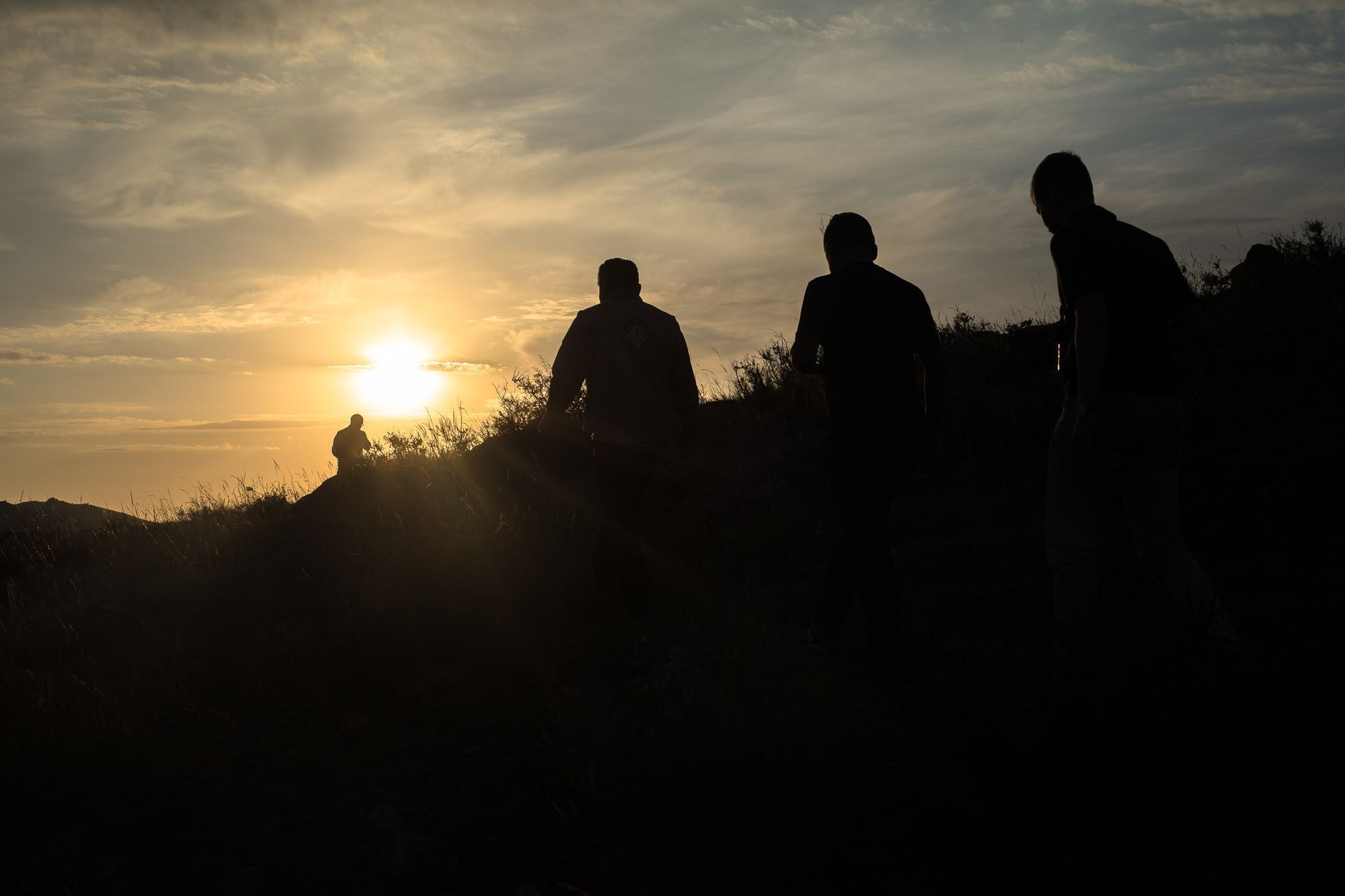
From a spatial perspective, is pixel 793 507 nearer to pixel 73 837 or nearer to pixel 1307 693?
pixel 1307 693

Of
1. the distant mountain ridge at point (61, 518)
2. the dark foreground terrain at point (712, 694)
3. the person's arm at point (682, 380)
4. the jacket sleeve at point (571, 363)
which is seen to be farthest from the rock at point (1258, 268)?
the distant mountain ridge at point (61, 518)

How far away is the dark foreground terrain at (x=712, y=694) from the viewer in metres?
2.69

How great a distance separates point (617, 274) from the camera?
564 centimetres

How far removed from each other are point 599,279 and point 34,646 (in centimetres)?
543

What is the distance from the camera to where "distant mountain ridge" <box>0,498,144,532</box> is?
46.7ft

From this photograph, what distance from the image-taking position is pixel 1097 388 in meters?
3.49

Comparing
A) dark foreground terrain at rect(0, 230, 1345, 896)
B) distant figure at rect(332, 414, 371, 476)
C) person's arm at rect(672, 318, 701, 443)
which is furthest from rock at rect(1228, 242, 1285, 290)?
distant figure at rect(332, 414, 371, 476)

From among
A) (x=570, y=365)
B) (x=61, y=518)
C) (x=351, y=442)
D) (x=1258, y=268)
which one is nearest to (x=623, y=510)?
(x=570, y=365)

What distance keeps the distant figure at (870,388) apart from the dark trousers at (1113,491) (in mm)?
806

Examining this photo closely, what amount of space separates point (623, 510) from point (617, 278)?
142 cm

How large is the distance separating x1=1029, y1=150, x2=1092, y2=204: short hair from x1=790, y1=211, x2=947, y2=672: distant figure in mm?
784

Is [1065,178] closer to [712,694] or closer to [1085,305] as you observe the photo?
[1085,305]

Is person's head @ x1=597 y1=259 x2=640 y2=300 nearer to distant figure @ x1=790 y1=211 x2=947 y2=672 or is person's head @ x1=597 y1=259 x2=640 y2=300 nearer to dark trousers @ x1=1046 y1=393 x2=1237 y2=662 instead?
distant figure @ x1=790 y1=211 x2=947 y2=672

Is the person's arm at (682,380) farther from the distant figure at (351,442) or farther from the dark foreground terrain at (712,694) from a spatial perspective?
the distant figure at (351,442)
